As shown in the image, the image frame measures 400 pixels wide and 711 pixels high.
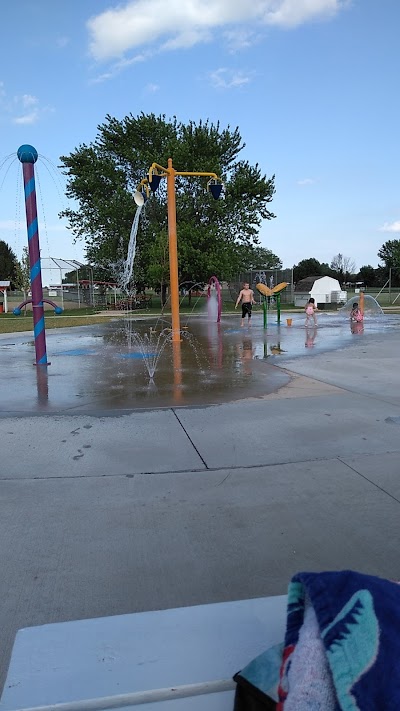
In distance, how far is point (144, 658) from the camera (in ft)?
4.62

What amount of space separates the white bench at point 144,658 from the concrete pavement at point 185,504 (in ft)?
2.78

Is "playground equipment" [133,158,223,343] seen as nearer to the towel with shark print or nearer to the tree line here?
the towel with shark print

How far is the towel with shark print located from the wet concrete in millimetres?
5112

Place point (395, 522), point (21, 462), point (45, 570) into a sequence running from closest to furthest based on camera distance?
point (45, 570) → point (395, 522) → point (21, 462)

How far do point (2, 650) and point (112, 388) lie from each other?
17.6 feet

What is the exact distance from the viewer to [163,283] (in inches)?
1355

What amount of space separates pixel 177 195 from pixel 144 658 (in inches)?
1431

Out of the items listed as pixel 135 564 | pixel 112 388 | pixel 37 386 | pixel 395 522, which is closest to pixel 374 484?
pixel 395 522

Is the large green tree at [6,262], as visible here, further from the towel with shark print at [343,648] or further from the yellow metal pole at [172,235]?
the towel with shark print at [343,648]

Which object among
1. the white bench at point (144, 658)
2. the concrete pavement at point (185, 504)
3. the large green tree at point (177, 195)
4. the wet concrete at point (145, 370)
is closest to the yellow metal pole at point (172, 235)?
the wet concrete at point (145, 370)

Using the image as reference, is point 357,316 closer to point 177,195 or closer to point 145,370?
point 145,370

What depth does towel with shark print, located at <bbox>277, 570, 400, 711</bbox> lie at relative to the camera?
108 centimetres

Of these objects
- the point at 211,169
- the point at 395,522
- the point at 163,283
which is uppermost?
the point at 211,169

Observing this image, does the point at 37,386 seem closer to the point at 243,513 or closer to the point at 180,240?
the point at 243,513
